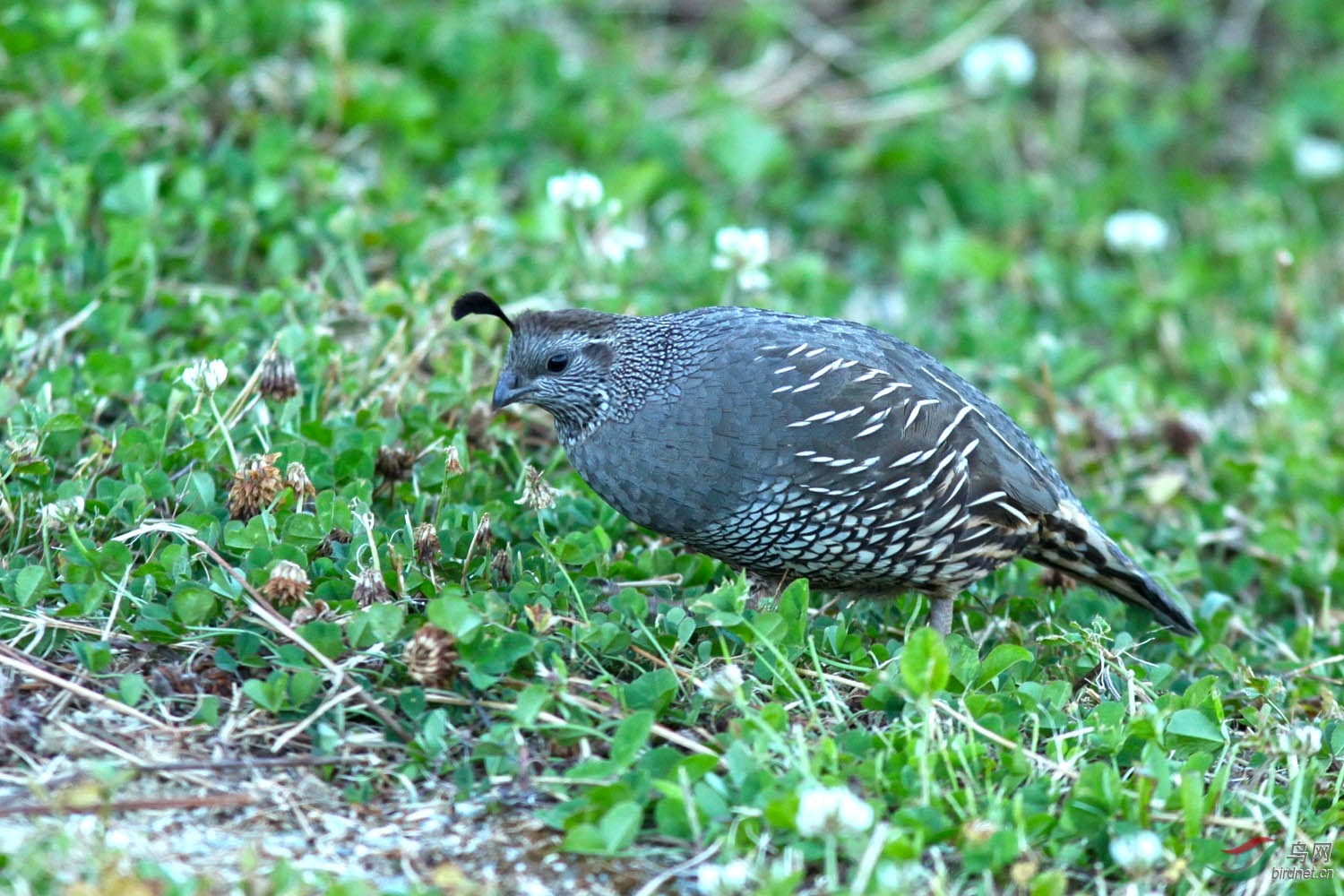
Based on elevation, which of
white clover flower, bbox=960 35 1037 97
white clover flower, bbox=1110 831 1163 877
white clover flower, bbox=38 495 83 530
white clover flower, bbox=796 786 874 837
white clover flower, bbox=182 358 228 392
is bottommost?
white clover flower, bbox=1110 831 1163 877

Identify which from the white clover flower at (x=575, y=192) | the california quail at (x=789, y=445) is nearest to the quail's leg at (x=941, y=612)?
the california quail at (x=789, y=445)

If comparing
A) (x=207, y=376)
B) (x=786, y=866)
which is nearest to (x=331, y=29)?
(x=207, y=376)

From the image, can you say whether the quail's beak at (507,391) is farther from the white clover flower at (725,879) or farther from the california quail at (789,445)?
the white clover flower at (725,879)

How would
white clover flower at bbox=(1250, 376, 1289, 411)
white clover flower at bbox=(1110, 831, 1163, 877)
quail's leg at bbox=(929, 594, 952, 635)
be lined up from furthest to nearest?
white clover flower at bbox=(1250, 376, 1289, 411) → quail's leg at bbox=(929, 594, 952, 635) → white clover flower at bbox=(1110, 831, 1163, 877)

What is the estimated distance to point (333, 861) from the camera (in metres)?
3.40

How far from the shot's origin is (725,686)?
12.5 feet

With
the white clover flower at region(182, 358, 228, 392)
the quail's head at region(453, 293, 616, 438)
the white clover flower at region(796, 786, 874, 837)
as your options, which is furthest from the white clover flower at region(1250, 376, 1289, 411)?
the white clover flower at region(182, 358, 228, 392)

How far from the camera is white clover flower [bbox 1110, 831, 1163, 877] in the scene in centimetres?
348

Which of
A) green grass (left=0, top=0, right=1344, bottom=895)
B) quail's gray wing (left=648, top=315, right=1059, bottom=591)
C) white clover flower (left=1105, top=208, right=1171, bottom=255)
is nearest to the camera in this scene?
green grass (left=0, top=0, right=1344, bottom=895)

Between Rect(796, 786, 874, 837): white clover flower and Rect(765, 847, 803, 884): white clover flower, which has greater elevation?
Rect(796, 786, 874, 837): white clover flower

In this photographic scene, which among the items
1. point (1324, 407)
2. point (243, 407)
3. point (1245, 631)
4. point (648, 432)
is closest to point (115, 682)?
point (243, 407)

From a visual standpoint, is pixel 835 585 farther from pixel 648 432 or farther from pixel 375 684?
pixel 375 684

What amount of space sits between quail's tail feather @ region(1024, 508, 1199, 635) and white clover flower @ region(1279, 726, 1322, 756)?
Result: 103cm

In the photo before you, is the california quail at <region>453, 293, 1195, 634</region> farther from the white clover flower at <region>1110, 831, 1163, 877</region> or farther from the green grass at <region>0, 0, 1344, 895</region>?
the white clover flower at <region>1110, 831, 1163, 877</region>
